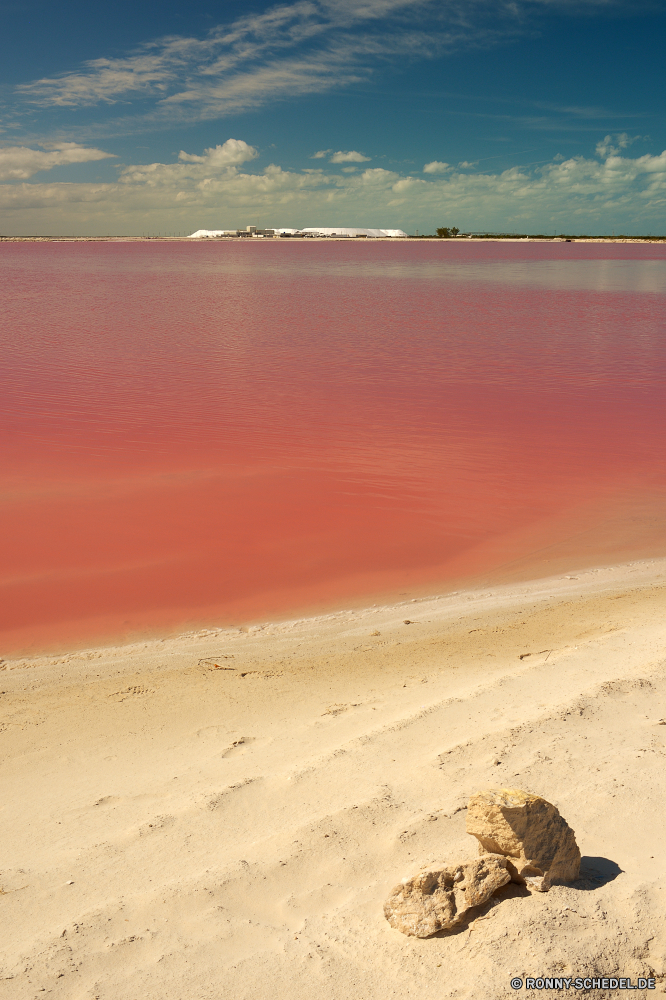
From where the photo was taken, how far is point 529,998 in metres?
2.46

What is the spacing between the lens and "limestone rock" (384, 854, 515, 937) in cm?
270

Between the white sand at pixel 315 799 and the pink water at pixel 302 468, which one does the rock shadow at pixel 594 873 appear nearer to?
the white sand at pixel 315 799

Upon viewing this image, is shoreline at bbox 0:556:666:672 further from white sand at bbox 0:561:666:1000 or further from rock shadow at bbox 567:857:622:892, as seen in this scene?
rock shadow at bbox 567:857:622:892

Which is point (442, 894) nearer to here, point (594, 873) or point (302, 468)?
point (594, 873)

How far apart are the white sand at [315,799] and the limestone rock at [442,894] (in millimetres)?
60

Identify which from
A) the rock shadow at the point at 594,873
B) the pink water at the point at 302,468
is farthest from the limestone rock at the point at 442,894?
the pink water at the point at 302,468

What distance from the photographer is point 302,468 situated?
10.1 metres

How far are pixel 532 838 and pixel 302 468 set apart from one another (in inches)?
299

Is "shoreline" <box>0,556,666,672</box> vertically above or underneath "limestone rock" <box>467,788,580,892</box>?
underneath

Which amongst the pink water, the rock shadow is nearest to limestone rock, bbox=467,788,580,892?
the rock shadow

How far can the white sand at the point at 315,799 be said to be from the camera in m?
2.64

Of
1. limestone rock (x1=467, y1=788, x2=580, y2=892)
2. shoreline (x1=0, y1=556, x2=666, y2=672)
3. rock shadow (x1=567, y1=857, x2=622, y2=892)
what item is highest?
limestone rock (x1=467, y1=788, x2=580, y2=892)

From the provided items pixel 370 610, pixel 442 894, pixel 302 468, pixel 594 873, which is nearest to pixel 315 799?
pixel 442 894

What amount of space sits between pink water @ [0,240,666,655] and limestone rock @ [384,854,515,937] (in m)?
3.78
